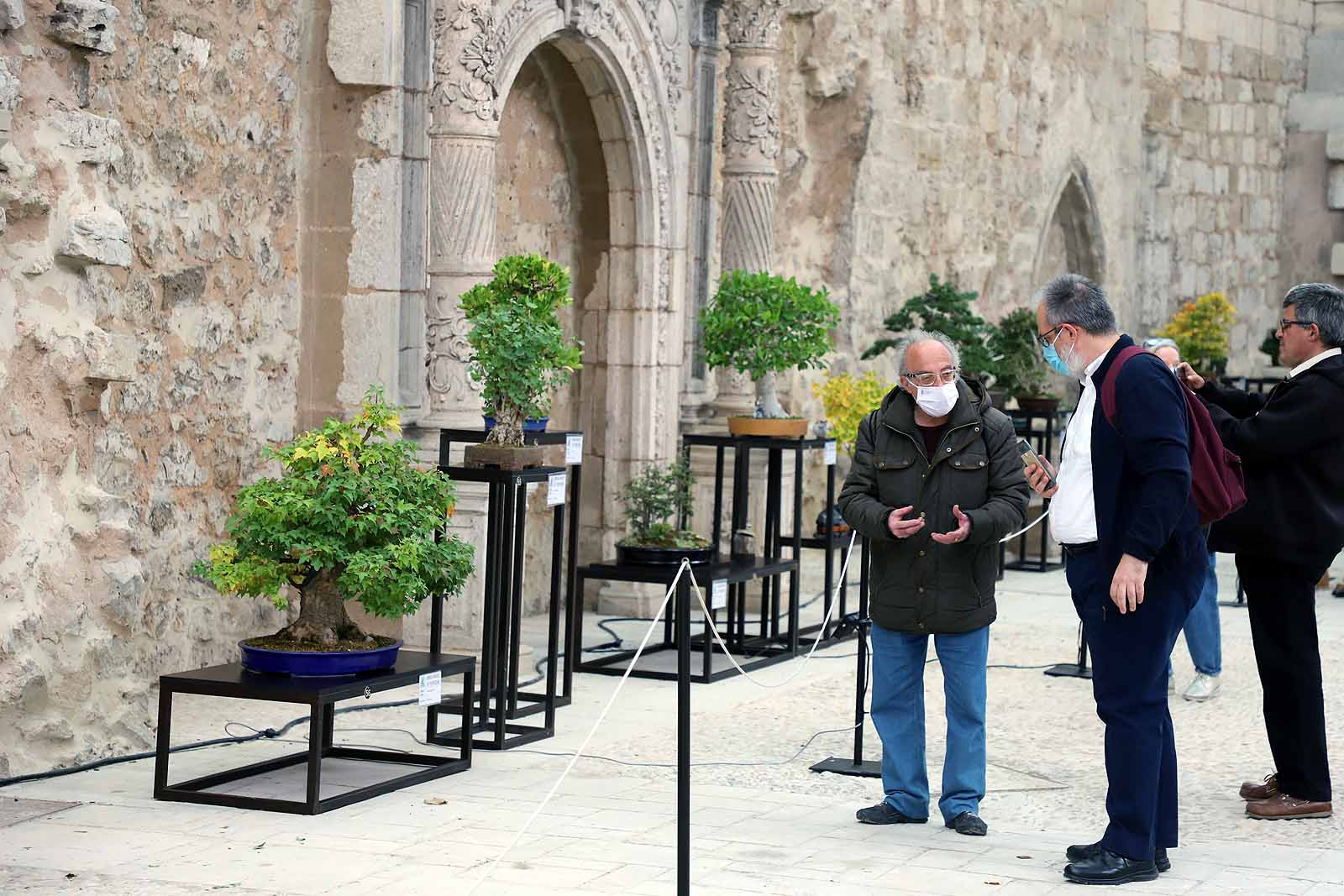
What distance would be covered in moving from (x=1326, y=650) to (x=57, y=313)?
6110mm

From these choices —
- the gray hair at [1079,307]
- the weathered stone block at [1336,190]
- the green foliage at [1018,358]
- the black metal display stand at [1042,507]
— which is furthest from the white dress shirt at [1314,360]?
the weathered stone block at [1336,190]

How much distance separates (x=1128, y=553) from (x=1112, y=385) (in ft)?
1.41

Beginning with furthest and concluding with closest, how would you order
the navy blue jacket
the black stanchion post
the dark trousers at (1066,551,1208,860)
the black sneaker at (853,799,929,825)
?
the black sneaker at (853,799,929,825) < the dark trousers at (1066,551,1208,860) < the navy blue jacket < the black stanchion post

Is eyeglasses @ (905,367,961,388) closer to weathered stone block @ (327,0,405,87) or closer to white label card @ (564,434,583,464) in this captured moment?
white label card @ (564,434,583,464)

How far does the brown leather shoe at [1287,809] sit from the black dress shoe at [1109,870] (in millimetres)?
936

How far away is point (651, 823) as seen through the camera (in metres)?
5.41

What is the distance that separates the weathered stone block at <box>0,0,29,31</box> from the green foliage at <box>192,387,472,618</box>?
1.44m

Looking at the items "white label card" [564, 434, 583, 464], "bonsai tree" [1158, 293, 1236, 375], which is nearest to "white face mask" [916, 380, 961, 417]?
"white label card" [564, 434, 583, 464]

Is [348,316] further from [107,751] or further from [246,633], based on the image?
[107,751]

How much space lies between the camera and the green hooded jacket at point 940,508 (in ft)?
17.9

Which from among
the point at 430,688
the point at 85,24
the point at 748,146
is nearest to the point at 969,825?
A: the point at 430,688

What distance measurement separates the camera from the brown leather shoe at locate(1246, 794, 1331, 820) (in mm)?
5680

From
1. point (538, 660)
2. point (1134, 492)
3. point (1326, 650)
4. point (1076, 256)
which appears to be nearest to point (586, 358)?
point (538, 660)

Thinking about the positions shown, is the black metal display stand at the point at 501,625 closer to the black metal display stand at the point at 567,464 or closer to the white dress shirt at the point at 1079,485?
the black metal display stand at the point at 567,464
